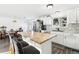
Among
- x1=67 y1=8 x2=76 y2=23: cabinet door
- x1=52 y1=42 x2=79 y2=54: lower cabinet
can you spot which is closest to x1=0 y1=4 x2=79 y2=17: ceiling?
x1=67 y1=8 x2=76 y2=23: cabinet door

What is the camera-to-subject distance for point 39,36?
4.84ft

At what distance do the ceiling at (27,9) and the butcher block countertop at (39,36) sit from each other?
319mm

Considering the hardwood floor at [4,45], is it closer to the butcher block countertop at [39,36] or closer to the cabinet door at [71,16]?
the butcher block countertop at [39,36]

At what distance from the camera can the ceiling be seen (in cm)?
132

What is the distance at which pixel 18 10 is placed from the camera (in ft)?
4.44

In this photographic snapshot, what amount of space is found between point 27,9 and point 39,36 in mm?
470

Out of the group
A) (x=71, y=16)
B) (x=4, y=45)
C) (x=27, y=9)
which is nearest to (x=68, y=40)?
(x=71, y=16)

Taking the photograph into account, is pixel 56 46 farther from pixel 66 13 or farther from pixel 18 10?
pixel 18 10

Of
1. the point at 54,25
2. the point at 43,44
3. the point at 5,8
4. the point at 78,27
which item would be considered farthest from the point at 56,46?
the point at 5,8

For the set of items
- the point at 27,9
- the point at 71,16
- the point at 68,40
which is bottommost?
the point at 68,40

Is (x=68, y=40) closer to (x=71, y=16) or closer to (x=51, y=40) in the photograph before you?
(x=51, y=40)

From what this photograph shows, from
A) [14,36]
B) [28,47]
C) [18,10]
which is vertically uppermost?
[18,10]

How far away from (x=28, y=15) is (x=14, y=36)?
438 millimetres

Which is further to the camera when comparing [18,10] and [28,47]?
[28,47]
